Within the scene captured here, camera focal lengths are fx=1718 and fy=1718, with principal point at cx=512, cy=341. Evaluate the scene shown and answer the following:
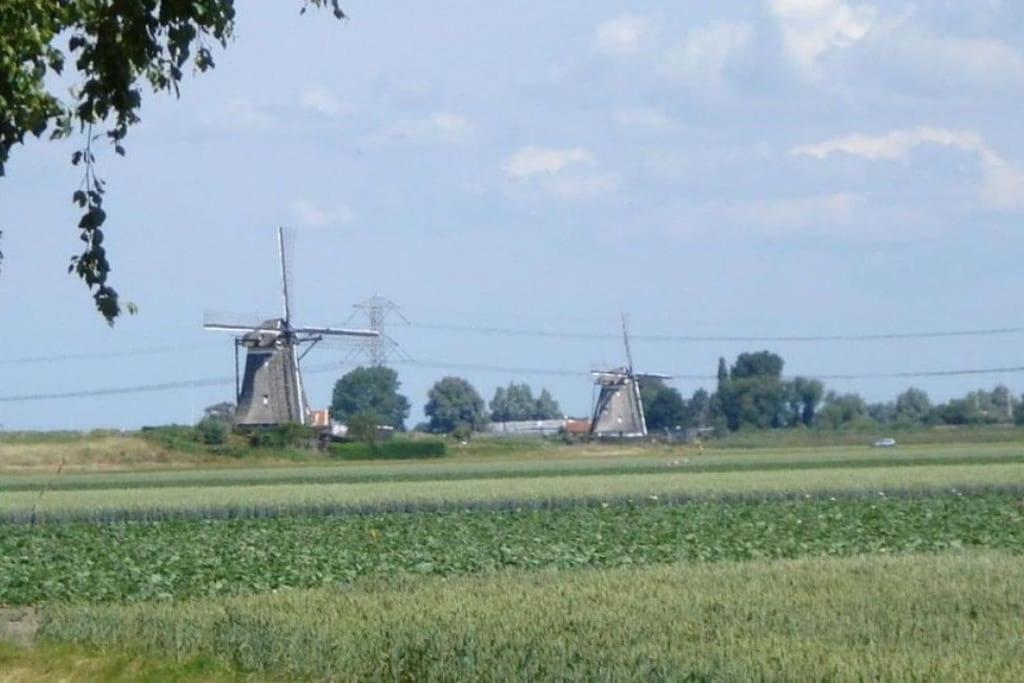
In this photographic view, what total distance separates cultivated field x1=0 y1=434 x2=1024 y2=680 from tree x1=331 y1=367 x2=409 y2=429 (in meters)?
120

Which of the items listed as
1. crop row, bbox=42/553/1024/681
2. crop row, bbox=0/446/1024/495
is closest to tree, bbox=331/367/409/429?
crop row, bbox=0/446/1024/495

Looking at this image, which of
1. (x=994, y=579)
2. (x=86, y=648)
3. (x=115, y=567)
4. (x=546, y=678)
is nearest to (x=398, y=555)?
(x=115, y=567)

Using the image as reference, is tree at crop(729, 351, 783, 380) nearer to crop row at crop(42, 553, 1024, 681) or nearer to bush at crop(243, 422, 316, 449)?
bush at crop(243, 422, 316, 449)

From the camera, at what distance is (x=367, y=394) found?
172m

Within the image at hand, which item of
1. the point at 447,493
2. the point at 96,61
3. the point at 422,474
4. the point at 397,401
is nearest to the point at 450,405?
the point at 397,401

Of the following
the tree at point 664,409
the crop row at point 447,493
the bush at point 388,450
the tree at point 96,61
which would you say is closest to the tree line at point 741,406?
the tree at point 664,409

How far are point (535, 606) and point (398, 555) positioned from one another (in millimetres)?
11728

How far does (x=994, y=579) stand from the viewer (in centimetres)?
1605

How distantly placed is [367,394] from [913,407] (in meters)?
54.7

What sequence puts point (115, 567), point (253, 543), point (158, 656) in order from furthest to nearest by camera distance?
point (253, 543) < point (115, 567) < point (158, 656)

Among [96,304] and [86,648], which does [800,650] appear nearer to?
[96,304]

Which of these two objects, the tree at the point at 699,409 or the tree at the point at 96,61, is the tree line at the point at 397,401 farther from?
the tree at the point at 96,61

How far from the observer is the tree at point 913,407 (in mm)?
155363

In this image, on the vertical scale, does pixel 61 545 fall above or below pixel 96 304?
below
